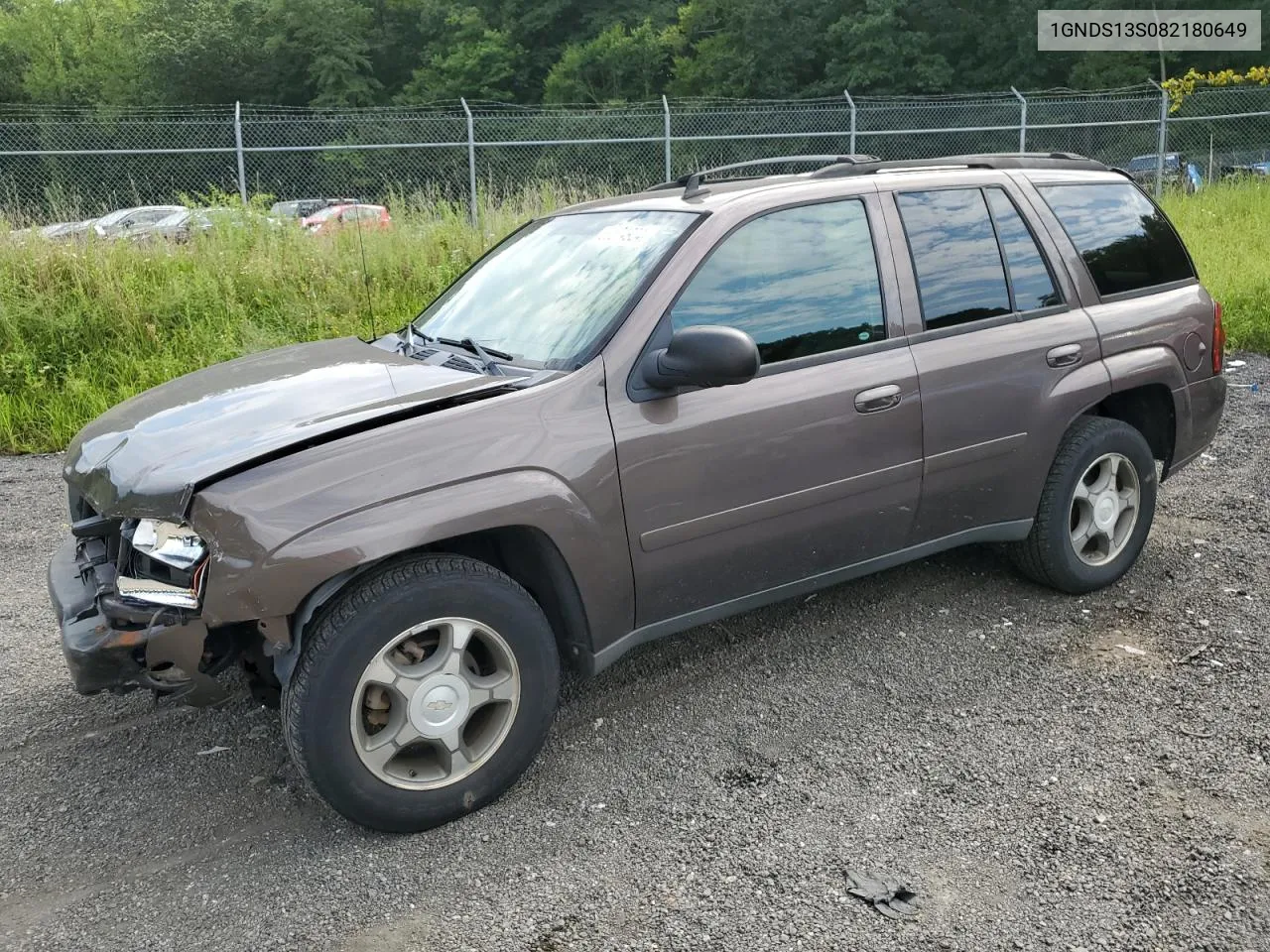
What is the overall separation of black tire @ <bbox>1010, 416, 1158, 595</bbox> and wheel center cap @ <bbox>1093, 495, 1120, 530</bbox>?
131 millimetres

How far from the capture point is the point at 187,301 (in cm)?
894

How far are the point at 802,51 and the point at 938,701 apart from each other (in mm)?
43823

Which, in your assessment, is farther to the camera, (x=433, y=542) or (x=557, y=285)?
(x=557, y=285)

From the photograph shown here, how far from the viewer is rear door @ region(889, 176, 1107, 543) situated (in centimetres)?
389

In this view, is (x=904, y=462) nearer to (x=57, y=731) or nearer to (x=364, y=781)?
(x=364, y=781)

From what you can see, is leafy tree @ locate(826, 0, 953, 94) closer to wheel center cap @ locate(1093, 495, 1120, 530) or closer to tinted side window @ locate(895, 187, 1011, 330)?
wheel center cap @ locate(1093, 495, 1120, 530)

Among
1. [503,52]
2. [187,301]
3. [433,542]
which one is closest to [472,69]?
[503,52]

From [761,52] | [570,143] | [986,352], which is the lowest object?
[986,352]

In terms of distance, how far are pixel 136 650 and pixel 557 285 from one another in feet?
5.90

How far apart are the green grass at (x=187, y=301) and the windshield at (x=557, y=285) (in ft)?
15.5

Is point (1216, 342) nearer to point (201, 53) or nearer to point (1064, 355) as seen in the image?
point (1064, 355)

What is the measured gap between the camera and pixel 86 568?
128 inches

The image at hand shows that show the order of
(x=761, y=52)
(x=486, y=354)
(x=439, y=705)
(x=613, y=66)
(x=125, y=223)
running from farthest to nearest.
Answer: (x=613, y=66)
(x=761, y=52)
(x=125, y=223)
(x=486, y=354)
(x=439, y=705)

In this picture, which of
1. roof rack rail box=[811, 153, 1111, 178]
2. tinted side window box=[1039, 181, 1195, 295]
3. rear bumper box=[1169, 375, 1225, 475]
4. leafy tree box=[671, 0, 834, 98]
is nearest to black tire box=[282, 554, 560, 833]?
roof rack rail box=[811, 153, 1111, 178]
